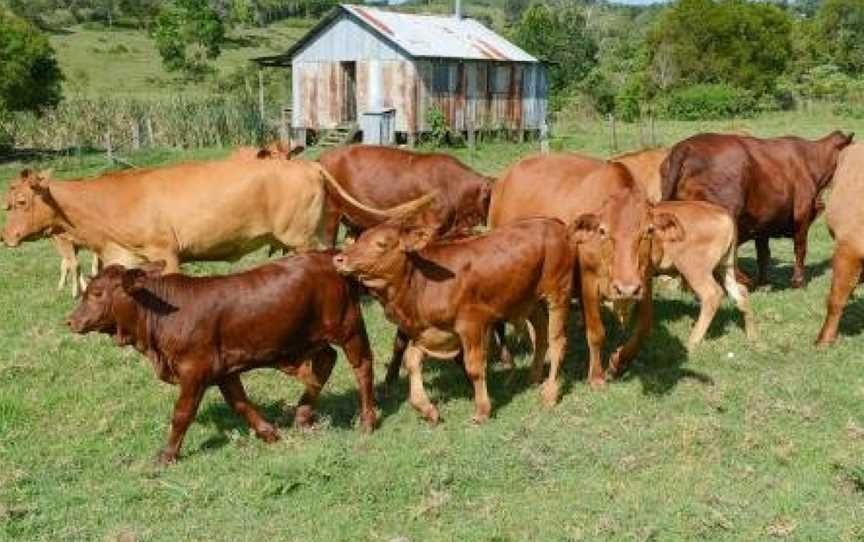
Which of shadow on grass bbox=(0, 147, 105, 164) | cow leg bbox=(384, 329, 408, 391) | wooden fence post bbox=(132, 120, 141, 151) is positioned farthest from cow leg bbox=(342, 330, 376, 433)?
wooden fence post bbox=(132, 120, 141, 151)

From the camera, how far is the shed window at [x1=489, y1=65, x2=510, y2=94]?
3550 centimetres

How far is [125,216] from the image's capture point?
1062 centimetres

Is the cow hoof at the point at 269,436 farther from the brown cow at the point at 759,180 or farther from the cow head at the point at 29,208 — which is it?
the brown cow at the point at 759,180

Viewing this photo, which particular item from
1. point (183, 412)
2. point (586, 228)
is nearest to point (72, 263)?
point (183, 412)

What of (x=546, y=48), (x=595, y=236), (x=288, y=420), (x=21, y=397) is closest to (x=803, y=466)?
(x=595, y=236)

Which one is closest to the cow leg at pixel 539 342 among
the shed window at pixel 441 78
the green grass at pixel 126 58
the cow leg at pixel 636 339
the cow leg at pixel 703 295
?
the cow leg at pixel 636 339

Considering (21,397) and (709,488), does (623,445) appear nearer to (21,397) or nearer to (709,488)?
(709,488)

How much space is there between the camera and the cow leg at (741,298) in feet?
34.6

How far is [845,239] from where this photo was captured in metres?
10.1

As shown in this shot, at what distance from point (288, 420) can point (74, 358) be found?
9.66ft

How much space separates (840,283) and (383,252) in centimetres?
480

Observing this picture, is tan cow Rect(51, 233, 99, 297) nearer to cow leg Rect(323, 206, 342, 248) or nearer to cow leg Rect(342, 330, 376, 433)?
cow leg Rect(323, 206, 342, 248)

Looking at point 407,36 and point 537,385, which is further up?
point 407,36

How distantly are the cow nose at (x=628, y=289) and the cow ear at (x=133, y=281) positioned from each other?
3.38 m
